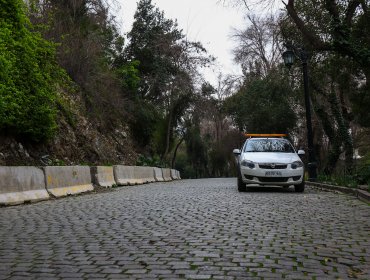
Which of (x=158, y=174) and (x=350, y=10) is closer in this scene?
(x=350, y=10)

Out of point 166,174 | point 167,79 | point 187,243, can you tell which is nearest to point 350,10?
point 187,243

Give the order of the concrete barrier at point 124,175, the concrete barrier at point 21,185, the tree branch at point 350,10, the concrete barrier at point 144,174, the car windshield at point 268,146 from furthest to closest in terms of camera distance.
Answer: the concrete barrier at point 144,174, the concrete barrier at point 124,175, the tree branch at point 350,10, the car windshield at point 268,146, the concrete barrier at point 21,185

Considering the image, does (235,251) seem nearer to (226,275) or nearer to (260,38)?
(226,275)

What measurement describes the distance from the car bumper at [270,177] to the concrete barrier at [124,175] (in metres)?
6.06

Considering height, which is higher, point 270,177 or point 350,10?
point 350,10

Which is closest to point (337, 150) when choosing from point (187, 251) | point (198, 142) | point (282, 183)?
point (282, 183)

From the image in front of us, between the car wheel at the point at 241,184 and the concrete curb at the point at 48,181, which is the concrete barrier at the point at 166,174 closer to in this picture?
the concrete curb at the point at 48,181

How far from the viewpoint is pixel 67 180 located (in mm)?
12633

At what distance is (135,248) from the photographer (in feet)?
16.5

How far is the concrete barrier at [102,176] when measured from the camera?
15.2 m

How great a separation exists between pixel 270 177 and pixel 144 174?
10.2 m

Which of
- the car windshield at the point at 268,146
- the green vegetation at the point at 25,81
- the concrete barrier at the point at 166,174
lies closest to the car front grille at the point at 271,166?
the car windshield at the point at 268,146

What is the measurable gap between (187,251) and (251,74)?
117 ft

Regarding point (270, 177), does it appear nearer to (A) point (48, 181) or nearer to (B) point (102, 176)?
(B) point (102, 176)
